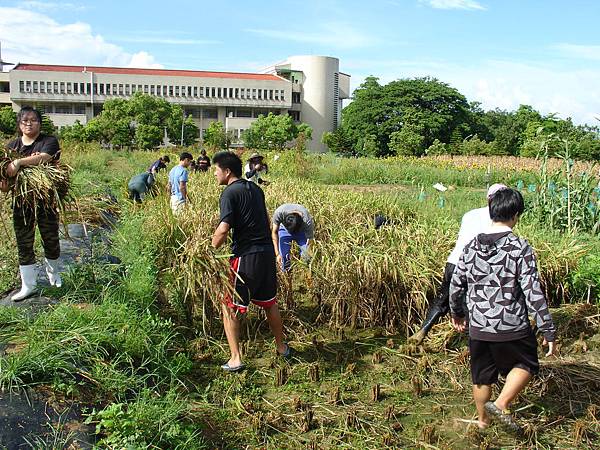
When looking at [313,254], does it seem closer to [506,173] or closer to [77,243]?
[77,243]

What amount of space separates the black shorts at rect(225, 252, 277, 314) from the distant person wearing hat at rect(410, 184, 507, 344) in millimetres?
1310

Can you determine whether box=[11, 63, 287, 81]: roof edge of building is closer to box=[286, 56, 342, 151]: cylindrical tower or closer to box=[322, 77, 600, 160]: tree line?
box=[286, 56, 342, 151]: cylindrical tower

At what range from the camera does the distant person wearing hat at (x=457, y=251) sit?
3.87 meters

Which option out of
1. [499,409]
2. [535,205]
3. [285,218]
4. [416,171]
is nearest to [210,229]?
[285,218]

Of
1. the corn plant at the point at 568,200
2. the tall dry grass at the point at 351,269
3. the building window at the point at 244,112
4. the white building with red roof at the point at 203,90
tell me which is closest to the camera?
the tall dry grass at the point at 351,269

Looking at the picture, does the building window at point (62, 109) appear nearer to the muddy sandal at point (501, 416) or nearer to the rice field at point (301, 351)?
the rice field at point (301, 351)

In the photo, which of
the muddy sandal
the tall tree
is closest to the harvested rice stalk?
the muddy sandal

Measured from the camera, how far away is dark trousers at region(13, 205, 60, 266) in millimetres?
4328

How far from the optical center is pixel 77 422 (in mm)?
2795

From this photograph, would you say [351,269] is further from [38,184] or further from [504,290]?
[38,184]

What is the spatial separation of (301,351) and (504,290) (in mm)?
1982

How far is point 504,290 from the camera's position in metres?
2.94

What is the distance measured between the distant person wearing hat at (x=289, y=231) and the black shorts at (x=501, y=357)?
2368 millimetres

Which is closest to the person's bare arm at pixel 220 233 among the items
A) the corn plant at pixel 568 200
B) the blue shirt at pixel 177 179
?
the blue shirt at pixel 177 179
